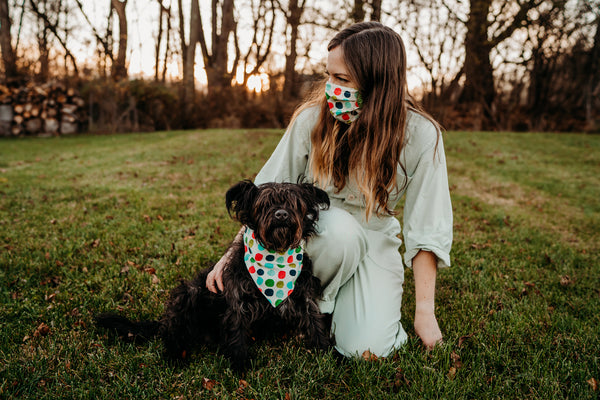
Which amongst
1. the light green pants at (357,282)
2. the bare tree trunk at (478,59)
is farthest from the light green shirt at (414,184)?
the bare tree trunk at (478,59)

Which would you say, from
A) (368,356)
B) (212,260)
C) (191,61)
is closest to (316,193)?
(368,356)

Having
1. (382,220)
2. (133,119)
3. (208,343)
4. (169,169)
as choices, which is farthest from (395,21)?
(208,343)

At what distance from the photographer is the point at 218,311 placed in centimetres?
262

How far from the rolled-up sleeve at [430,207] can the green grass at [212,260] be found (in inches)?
25.6

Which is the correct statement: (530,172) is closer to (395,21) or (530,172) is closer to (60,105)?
(395,21)

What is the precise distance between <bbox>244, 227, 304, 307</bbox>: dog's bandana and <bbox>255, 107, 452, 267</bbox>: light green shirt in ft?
2.23

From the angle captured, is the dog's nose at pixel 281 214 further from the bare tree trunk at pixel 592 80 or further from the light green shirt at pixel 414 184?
the bare tree trunk at pixel 592 80

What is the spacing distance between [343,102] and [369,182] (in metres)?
0.57

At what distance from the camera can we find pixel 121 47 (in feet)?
59.1

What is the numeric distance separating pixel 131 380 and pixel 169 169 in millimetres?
7685

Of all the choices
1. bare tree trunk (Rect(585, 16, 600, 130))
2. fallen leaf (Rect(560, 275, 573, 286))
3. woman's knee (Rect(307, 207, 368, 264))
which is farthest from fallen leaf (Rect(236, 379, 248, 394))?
bare tree trunk (Rect(585, 16, 600, 130))

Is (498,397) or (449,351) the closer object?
(498,397)

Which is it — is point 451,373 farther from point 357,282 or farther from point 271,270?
point 271,270

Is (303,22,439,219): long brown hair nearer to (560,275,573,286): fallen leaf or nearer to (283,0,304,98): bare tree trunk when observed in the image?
(560,275,573,286): fallen leaf
